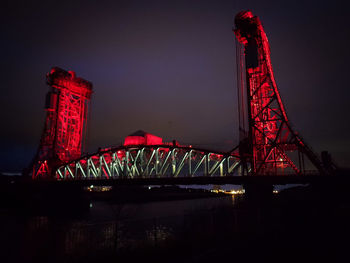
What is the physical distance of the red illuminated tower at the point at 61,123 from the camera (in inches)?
2724

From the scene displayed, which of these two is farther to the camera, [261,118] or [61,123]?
[61,123]

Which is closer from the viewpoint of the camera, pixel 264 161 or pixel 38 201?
pixel 264 161

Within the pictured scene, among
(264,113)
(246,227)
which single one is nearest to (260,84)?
(264,113)

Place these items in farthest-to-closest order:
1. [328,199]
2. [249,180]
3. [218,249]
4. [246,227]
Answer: [249,180], [328,199], [246,227], [218,249]

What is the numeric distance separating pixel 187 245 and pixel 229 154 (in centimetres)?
3042

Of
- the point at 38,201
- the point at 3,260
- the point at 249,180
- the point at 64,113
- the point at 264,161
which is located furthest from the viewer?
the point at 64,113

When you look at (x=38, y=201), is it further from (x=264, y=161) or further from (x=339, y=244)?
(x=339, y=244)

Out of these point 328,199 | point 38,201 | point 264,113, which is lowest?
point 38,201

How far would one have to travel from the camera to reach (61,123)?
238ft

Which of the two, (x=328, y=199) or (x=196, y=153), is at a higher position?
(x=196, y=153)

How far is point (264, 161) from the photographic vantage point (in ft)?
137

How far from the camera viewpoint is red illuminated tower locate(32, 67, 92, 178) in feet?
227

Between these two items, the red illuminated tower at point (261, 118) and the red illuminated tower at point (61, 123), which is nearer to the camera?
the red illuminated tower at point (261, 118)

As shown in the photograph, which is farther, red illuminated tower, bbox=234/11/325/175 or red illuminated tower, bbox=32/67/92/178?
red illuminated tower, bbox=32/67/92/178
